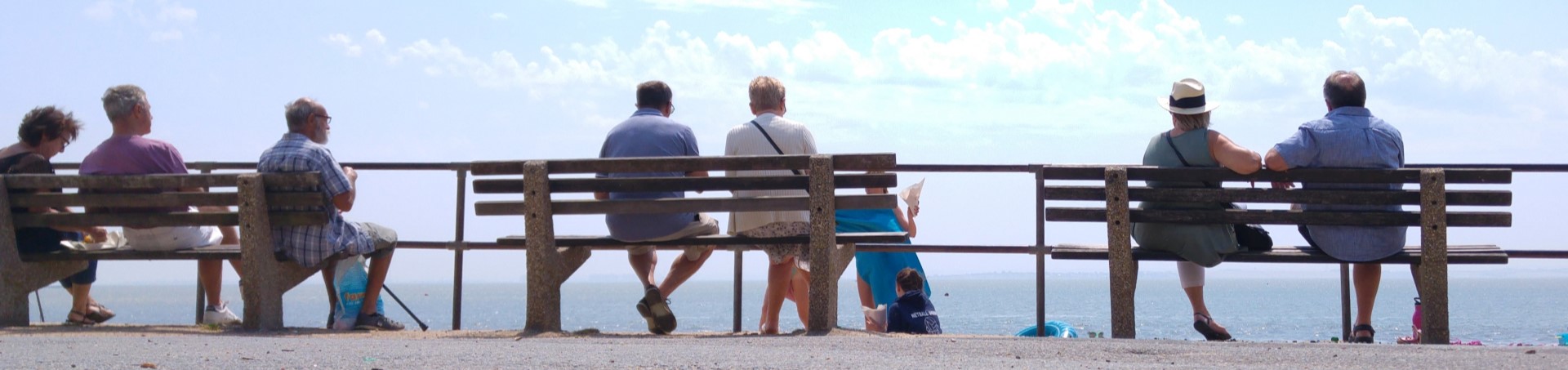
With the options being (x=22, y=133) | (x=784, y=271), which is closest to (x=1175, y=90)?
(x=784, y=271)

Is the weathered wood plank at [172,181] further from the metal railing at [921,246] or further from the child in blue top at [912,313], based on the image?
the child in blue top at [912,313]

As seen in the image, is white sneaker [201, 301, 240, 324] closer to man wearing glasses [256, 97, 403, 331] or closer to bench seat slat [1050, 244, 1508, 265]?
man wearing glasses [256, 97, 403, 331]

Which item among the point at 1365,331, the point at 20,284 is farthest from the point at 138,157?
the point at 1365,331

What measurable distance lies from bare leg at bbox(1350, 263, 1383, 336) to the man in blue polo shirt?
2926 millimetres

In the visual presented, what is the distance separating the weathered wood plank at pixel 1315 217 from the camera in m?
6.52

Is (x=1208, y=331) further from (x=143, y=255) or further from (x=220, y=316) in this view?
(x=143, y=255)

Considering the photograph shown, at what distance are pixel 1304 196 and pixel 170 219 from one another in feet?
17.4

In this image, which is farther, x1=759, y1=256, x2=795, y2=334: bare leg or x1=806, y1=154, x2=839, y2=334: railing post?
x1=759, y1=256, x2=795, y2=334: bare leg

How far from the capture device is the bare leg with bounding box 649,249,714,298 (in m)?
7.57

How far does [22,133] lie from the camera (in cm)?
818

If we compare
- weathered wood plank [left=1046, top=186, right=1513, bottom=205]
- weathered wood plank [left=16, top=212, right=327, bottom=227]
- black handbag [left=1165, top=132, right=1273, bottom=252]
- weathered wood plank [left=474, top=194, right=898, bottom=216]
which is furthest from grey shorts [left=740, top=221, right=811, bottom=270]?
weathered wood plank [left=16, top=212, right=327, bottom=227]

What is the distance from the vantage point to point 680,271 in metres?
7.65

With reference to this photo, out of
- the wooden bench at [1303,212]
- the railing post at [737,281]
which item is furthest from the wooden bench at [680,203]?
the wooden bench at [1303,212]

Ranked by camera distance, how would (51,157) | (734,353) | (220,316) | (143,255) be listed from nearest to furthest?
(734,353)
(143,255)
(220,316)
(51,157)
